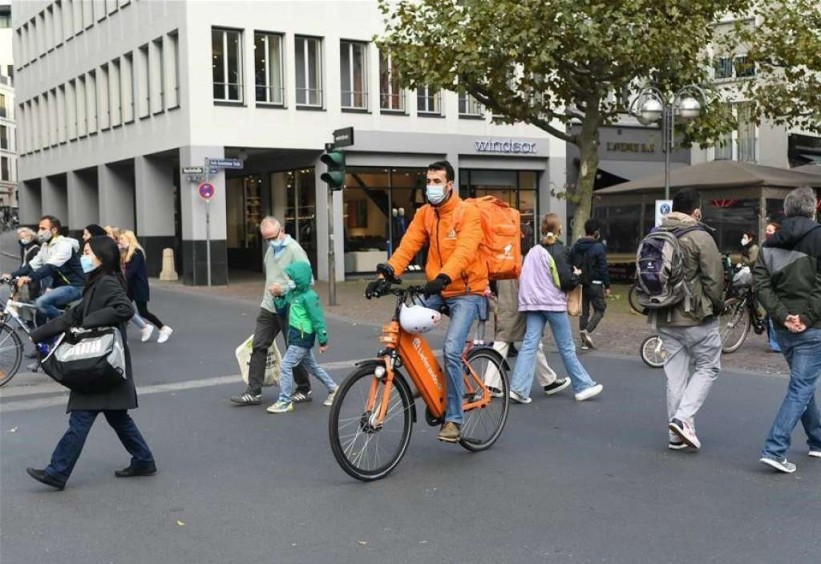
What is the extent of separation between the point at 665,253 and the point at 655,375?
3.91m

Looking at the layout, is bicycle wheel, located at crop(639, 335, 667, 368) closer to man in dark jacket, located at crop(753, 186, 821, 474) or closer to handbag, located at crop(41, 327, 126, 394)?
man in dark jacket, located at crop(753, 186, 821, 474)

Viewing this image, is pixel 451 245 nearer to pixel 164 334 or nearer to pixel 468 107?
pixel 164 334

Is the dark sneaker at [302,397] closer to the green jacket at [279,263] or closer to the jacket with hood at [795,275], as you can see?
the green jacket at [279,263]

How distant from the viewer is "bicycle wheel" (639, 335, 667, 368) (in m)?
10.5

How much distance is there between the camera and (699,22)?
1780 centimetres

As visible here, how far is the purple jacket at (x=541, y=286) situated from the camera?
8.52 m

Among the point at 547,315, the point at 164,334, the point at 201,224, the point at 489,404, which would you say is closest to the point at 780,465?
the point at 489,404

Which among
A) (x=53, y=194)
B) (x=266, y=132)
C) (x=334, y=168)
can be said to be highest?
(x=266, y=132)

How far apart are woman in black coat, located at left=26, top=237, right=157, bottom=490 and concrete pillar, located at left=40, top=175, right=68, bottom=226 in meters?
38.5

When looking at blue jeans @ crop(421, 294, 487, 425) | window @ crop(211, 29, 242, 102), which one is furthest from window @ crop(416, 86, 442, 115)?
blue jeans @ crop(421, 294, 487, 425)

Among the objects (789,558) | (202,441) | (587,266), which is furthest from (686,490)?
(587,266)

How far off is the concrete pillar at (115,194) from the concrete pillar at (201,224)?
27.9ft

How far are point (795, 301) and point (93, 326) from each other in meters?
4.36

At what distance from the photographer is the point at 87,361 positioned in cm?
557
